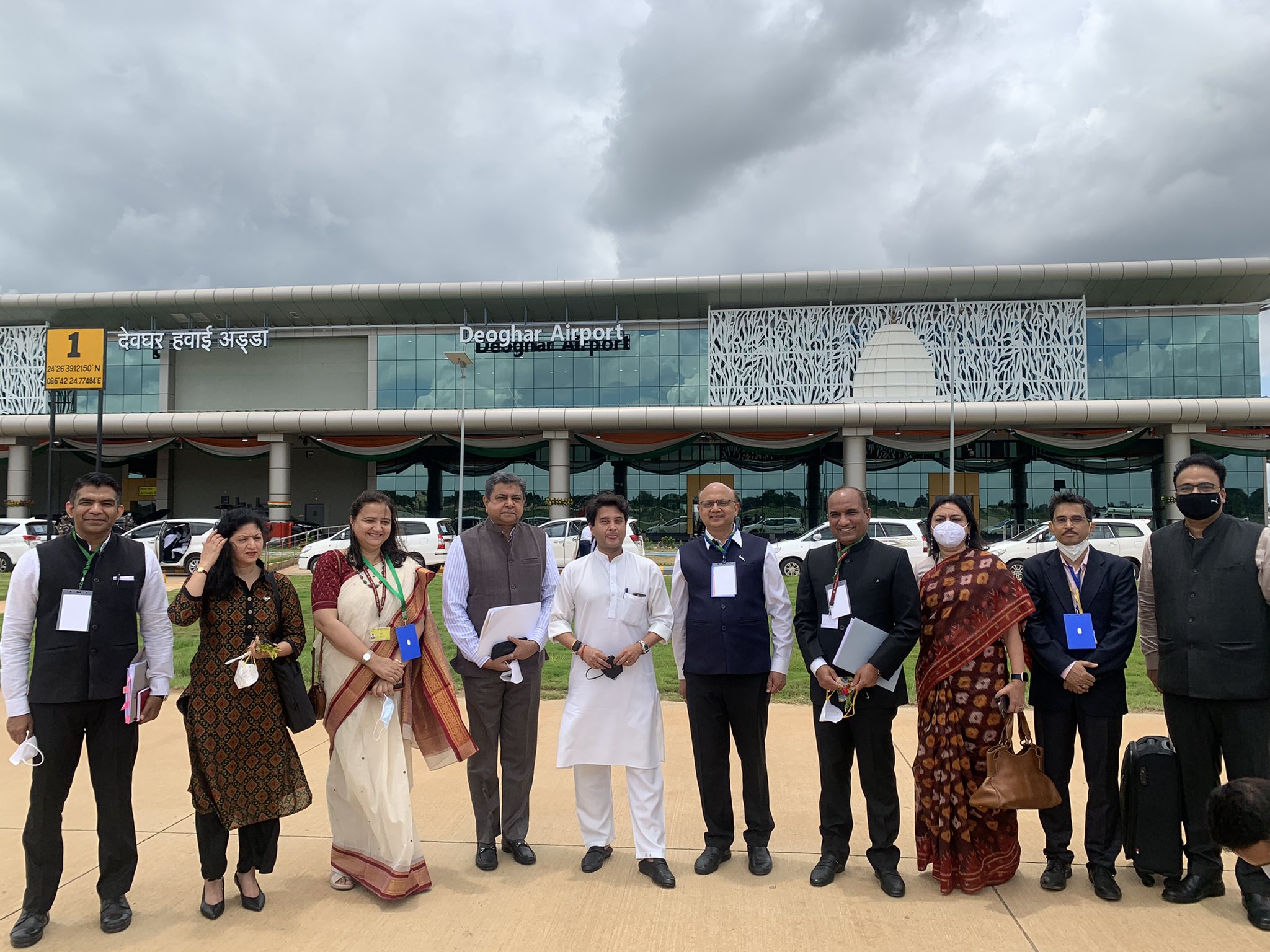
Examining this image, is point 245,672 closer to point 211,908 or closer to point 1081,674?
point 211,908

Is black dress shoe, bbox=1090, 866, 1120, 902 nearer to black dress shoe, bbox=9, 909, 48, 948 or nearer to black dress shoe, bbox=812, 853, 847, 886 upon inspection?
black dress shoe, bbox=812, 853, 847, 886

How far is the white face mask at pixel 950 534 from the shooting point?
3.88 metres

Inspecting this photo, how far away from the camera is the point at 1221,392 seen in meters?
28.8

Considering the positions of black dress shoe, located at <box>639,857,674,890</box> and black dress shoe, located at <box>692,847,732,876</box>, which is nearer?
black dress shoe, located at <box>639,857,674,890</box>

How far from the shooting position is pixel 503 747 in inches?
167

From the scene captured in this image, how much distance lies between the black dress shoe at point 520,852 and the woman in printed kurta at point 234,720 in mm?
1040

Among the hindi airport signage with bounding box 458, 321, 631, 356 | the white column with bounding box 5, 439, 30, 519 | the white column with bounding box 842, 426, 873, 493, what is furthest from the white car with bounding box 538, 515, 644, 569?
the white column with bounding box 5, 439, 30, 519

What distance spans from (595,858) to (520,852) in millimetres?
388

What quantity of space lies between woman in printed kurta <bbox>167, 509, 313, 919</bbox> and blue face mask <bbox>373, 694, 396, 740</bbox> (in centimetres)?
43

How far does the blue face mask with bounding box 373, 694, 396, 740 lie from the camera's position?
3723 mm

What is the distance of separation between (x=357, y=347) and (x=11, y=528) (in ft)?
43.9

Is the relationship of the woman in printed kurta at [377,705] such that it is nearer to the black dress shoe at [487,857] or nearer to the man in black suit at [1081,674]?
the black dress shoe at [487,857]

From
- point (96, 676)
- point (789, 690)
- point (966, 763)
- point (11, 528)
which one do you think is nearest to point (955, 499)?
point (966, 763)

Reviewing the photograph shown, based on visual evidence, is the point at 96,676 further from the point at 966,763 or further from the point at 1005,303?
the point at 1005,303
